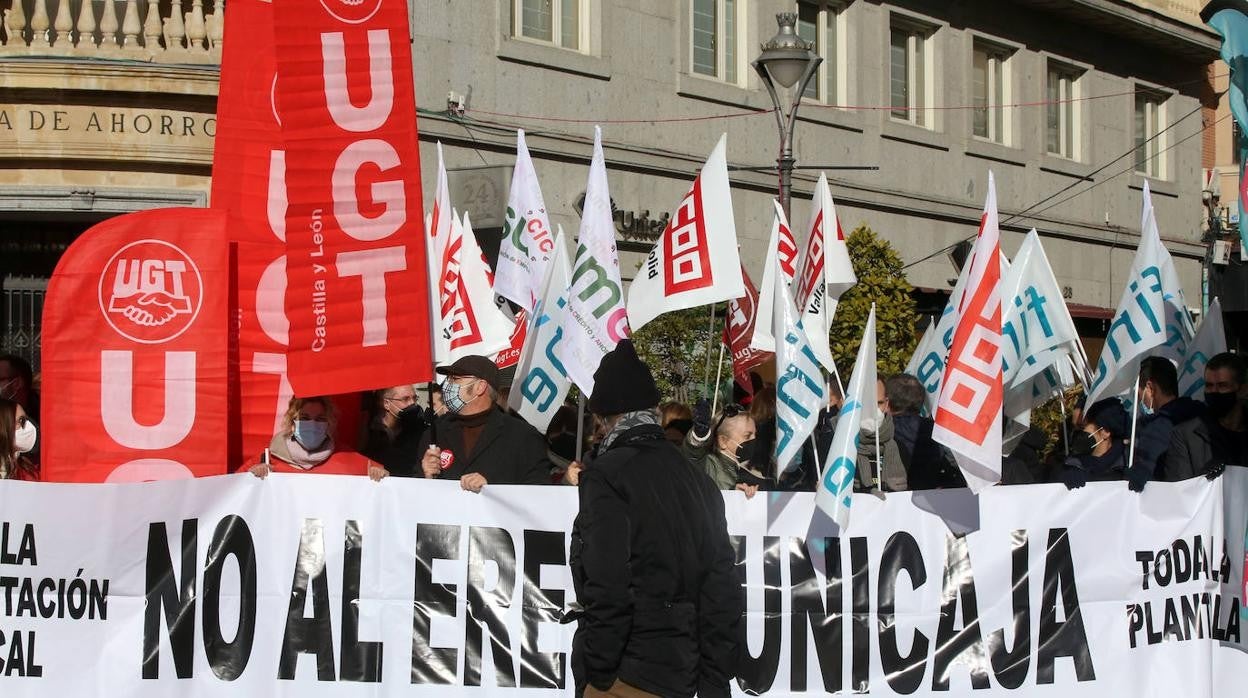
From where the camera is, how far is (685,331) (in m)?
16.5

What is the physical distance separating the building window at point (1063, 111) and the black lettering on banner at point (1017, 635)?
1968 centimetres

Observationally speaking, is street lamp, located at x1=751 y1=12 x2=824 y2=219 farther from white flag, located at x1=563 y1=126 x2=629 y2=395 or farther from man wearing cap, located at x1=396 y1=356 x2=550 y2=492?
man wearing cap, located at x1=396 y1=356 x2=550 y2=492

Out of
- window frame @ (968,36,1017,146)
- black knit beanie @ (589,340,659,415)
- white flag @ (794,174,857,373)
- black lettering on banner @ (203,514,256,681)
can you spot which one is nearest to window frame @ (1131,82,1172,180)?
window frame @ (968,36,1017,146)

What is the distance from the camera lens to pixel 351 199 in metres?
7.24

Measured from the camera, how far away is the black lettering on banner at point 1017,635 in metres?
7.95

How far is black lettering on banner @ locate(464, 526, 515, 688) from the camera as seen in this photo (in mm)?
7582

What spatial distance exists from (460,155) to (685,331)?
282 centimetres

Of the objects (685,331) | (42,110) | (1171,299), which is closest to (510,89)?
(685,331)

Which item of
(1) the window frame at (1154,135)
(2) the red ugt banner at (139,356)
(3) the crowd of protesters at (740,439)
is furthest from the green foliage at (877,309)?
(1) the window frame at (1154,135)

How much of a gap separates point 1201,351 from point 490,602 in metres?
5.36

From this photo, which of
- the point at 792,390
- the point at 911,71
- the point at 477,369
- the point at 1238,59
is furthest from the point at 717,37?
the point at 477,369

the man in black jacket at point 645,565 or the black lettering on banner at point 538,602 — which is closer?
the man in black jacket at point 645,565

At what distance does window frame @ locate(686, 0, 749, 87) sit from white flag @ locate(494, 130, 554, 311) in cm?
930

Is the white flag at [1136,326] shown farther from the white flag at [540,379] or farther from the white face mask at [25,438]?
the white face mask at [25,438]
